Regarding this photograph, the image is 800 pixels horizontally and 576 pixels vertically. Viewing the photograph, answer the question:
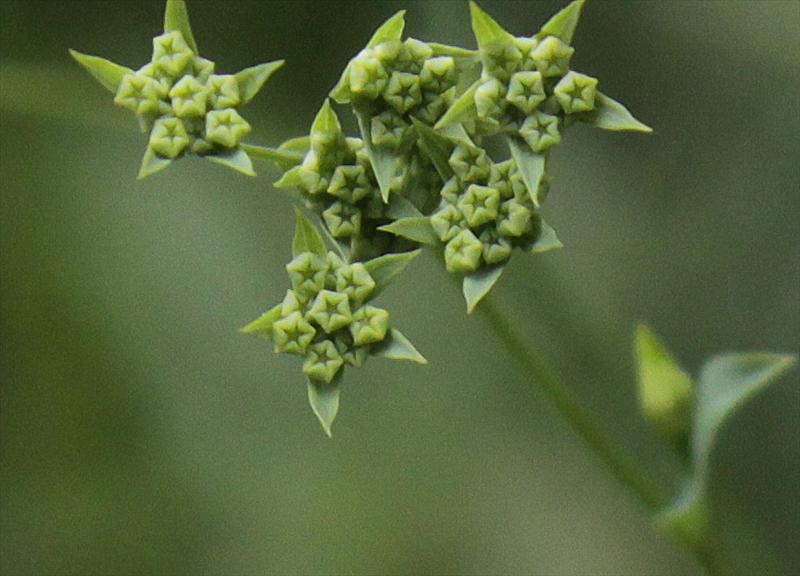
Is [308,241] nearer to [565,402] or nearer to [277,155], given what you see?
[277,155]

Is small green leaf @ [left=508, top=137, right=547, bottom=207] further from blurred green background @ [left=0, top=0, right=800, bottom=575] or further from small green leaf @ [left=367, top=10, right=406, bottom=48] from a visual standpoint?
blurred green background @ [left=0, top=0, right=800, bottom=575]

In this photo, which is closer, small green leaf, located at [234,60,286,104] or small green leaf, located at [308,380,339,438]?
small green leaf, located at [308,380,339,438]

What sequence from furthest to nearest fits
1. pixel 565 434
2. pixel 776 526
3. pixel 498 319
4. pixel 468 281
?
1. pixel 565 434
2. pixel 776 526
3. pixel 498 319
4. pixel 468 281

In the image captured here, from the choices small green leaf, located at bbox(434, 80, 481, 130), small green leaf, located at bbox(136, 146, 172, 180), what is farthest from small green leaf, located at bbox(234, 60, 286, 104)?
small green leaf, located at bbox(434, 80, 481, 130)

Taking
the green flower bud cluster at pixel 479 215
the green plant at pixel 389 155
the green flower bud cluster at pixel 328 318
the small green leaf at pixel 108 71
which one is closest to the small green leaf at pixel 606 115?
the green plant at pixel 389 155

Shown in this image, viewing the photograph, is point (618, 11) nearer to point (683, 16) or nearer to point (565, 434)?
point (683, 16)

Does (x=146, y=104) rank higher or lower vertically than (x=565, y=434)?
A: higher

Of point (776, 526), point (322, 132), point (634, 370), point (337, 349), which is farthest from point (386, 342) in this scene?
point (776, 526)
